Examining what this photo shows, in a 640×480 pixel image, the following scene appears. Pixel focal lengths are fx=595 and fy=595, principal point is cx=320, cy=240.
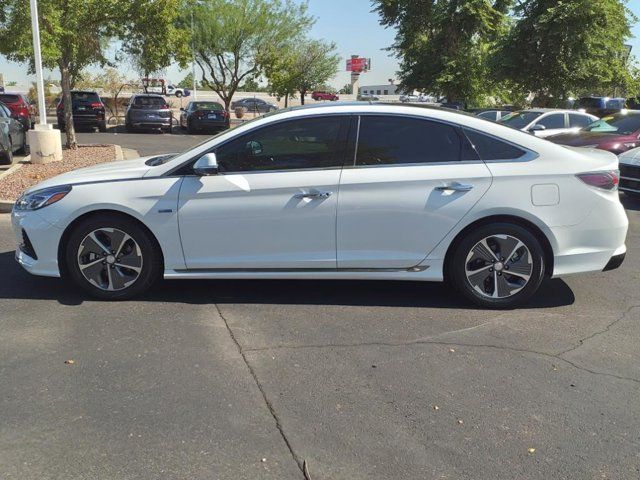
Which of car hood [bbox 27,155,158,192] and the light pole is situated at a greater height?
the light pole

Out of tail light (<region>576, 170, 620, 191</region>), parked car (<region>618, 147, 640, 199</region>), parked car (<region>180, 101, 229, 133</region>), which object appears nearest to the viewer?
tail light (<region>576, 170, 620, 191</region>)

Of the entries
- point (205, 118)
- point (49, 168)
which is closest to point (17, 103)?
point (205, 118)

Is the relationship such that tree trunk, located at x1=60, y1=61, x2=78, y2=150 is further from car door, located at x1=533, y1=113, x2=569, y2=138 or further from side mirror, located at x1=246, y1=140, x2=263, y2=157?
side mirror, located at x1=246, y1=140, x2=263, y2=157

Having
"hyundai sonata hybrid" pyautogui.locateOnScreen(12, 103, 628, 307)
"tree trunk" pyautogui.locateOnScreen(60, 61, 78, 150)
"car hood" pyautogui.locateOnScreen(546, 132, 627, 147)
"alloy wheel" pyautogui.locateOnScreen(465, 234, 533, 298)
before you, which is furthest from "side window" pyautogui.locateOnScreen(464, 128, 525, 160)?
"tree trunk" pyautogui.locateOnScreen(60, 61, 78, 150)

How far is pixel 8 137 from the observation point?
13.4 m

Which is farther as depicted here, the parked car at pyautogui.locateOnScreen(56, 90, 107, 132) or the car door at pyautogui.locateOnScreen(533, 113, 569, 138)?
the parked car at pyautogui.locateOnScreen(56, 90, 107, 132)

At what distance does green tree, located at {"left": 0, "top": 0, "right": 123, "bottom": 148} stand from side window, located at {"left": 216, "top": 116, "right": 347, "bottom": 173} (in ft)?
34.2

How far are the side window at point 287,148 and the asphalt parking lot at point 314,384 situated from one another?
1.14 m

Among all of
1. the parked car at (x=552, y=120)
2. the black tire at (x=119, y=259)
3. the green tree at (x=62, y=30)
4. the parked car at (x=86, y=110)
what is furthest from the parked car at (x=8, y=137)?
the parked car at (x=552, y=120)

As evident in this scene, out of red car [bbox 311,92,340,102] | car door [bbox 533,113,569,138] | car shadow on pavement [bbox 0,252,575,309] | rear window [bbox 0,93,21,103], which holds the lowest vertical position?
car shadow on pavement [bbox 0,252,575,309]

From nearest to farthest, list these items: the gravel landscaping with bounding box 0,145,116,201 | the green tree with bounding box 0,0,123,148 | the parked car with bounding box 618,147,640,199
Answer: the gravel landscaping with bounding box 0,145,116,201 < the parked car with bounding box 618,147,640,199 < the green tree with bounding box 0,0,123,148

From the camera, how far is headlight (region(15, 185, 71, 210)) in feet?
15.6

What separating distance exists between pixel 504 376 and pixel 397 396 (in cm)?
76

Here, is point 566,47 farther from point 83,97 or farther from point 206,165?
point 206,165
